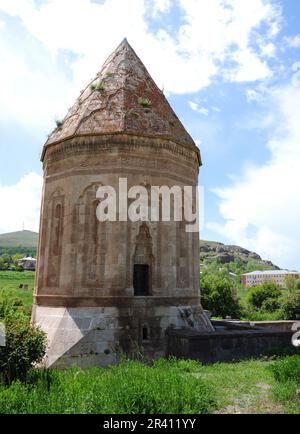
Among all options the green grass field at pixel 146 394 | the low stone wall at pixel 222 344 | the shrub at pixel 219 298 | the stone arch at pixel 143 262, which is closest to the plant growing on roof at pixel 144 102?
the stone arch at pixel 143 262

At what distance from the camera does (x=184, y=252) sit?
12.2 meters

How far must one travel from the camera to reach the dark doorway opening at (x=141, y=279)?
1144 centimetres

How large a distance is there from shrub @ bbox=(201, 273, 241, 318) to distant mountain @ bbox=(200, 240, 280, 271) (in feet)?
345

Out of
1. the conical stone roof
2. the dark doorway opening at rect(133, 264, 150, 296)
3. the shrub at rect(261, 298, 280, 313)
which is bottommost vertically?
the shrub at rect(261, 298, 280, 313)

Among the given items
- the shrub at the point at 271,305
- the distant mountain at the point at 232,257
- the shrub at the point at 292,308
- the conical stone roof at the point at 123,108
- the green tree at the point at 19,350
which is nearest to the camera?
the green tree at the point at 19,350

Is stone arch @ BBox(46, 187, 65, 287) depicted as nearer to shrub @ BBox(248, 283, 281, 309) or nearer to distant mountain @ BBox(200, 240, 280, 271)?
shrub @ BBox(248, 283, 281, 309)

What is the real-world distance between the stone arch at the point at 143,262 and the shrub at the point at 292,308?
51.8 ft

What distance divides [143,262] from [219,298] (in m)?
15.2

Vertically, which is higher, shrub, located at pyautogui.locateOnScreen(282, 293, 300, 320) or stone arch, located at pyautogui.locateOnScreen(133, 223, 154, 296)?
stone arch, located at pyautogui.locateOnScreen(133, 223, 154, 296)

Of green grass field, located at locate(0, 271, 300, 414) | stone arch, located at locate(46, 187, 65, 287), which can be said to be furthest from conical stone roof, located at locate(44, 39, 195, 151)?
green grass field, located at locate(0, 271, 300, 414)

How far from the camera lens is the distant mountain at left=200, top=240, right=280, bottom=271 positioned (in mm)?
140375

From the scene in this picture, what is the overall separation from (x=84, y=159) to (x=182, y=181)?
10.8 ft

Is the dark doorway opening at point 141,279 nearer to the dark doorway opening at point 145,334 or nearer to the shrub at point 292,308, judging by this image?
the dark doorway opening at point 145,334
